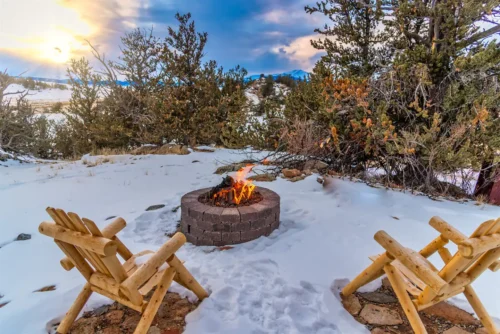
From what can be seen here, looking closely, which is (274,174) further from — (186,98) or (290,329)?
(186,98)

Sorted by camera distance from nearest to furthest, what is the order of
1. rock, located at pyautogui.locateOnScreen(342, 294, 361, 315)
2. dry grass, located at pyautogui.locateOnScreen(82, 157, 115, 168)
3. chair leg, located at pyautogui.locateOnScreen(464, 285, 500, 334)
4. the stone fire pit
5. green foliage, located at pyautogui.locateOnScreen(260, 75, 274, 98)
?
chair leg, located at pyautogui.locateOnScreen(464, 285, 500, 334) < rock, located at pyautogui.locateOnScreen(342, 294, 361, 315) < the stone fire pit < dry grass, located at pyautogui.locateOnScreen(82, 157, 115, 168) < green foliage, located at pyautogui.locateOnScreen(260, 75, 274, 98)

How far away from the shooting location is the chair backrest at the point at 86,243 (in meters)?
1.47

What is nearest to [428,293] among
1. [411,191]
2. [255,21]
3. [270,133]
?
[411,191]

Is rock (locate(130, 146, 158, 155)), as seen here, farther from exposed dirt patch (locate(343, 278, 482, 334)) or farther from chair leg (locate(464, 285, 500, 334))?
chair leg (locate(464, 285, 500, 334))

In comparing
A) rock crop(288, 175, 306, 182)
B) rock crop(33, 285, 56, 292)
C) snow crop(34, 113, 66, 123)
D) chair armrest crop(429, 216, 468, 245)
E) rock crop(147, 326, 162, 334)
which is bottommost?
rock crop(33, 285, 56, 292)

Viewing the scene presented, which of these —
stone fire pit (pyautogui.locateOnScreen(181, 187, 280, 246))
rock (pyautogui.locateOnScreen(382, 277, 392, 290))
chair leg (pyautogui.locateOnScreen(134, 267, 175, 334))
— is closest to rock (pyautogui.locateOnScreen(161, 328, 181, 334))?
chair leg (pyautogui.locateOnScreen(134, 267, 175, 334))

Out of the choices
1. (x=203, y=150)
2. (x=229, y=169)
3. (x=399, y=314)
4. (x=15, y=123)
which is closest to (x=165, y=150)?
(x=203, y=150)

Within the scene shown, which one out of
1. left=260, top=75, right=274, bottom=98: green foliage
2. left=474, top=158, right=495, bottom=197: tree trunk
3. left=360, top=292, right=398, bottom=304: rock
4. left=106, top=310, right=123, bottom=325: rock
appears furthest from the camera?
left=260, top=75, right=274, bottom=98: green foliage

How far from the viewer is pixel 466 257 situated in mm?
1524

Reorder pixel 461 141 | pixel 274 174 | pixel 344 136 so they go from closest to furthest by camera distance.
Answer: pixel 461 141 → pixel 344 136 → pixel 274 174

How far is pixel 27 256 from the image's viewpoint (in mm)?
2963

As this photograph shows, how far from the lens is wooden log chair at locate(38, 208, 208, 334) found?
1517 mm

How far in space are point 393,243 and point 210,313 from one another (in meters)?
1.43

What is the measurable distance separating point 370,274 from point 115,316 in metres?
2.00
